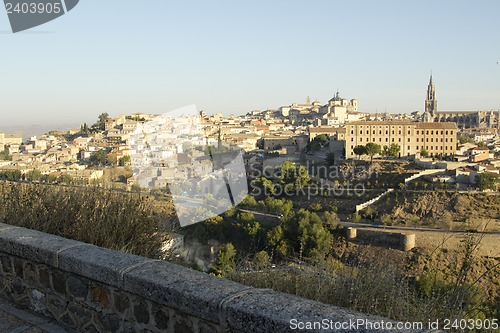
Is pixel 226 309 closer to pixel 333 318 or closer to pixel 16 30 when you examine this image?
pixel 333 318

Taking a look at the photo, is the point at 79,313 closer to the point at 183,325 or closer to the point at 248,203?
the point at 183,325

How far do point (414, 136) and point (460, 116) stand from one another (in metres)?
57.0

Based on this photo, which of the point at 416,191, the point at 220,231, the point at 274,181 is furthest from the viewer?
the point at 274,181

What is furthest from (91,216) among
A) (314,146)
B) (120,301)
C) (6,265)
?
(314,146)

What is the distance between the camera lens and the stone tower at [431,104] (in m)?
92.9

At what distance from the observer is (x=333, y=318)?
1639 mm

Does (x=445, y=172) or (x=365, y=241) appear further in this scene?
(x=445, y=172)

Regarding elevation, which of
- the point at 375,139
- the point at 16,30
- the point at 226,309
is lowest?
the point at 375,139

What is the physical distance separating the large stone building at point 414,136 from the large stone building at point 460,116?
41.3 metres

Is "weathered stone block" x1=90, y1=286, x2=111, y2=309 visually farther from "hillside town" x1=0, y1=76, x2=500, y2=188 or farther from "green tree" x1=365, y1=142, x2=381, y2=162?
"green tree" x1=365, y1=142, x2=381, y2=162

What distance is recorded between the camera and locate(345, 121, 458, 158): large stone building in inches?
2042

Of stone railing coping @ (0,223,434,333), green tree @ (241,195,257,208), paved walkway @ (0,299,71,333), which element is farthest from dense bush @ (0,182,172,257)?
green tree @ (241,195,257,208)

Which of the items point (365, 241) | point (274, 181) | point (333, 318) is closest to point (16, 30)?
point (333, 318)

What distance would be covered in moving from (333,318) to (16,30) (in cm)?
453
